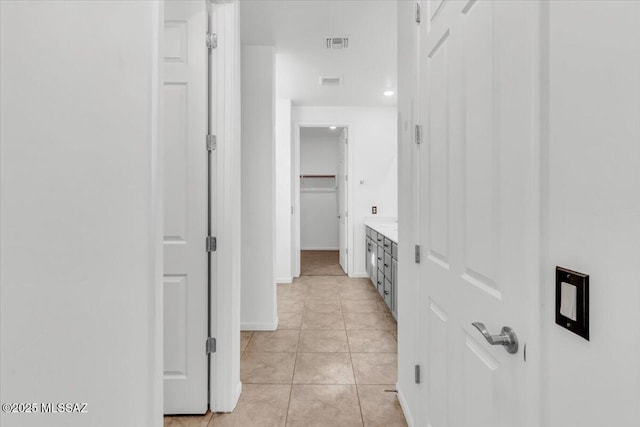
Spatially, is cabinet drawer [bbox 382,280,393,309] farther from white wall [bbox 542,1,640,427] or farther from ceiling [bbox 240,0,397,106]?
white wall [bbox 542,1,640,427]

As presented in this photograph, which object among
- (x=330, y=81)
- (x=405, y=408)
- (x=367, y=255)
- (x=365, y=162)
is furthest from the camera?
(x=365, y=162)

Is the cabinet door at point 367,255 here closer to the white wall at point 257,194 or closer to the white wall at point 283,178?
the white wall at point 283,178

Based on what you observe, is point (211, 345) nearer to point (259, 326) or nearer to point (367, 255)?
point (259, 326)

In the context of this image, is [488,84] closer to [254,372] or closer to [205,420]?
[205,420]

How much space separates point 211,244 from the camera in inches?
78.7

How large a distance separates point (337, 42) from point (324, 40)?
0.42 ft

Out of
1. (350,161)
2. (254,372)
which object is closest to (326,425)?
(254,372)

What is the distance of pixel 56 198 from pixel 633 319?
106 cm

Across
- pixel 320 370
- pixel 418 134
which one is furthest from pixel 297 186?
pixel 418 134

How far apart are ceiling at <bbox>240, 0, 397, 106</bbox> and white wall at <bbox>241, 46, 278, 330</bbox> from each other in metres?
0.34

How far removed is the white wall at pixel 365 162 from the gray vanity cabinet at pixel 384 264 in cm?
41

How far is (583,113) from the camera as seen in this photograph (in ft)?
1.99

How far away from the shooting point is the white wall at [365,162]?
5.40 meters

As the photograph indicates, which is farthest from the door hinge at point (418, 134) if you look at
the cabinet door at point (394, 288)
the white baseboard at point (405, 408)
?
the cabinet door at point (394, 288)
